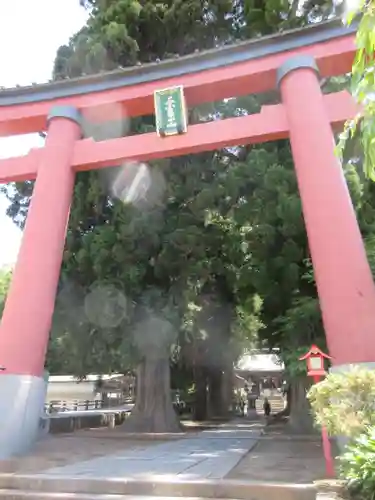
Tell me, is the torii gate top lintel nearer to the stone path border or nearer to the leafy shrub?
the leafy shrub

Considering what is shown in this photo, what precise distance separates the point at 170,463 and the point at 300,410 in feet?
15.4

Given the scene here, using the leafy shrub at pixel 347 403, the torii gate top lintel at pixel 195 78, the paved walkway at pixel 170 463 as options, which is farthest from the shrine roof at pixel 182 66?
the paved walkway at pixel 170 463

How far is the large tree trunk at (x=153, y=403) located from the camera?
10906mm

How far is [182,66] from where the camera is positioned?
8.42 m

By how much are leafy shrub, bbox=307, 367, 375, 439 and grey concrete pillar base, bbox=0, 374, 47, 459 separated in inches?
165

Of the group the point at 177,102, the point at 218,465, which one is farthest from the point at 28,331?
the point at 177,102

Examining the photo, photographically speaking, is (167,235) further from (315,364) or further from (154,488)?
(154,488)

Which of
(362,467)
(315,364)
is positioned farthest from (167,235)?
(362,467)

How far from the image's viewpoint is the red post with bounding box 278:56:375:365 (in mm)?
6109

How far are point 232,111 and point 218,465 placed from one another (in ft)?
26.2

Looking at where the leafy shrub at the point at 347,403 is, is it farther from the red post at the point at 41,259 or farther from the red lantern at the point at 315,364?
the red post at the point at 41,259

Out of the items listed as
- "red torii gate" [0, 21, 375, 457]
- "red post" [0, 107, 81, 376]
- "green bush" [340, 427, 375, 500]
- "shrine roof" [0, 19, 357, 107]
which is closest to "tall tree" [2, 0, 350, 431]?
"shrine roof" [0, 19, 357, 107]

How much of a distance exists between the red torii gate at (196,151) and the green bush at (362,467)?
195cm

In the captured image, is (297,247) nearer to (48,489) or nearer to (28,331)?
(28,331)
